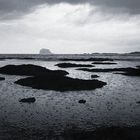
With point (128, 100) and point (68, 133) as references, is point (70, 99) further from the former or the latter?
point (68, 133)

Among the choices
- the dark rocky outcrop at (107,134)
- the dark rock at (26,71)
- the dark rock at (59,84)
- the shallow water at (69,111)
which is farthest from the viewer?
the dark rock at (26,71)

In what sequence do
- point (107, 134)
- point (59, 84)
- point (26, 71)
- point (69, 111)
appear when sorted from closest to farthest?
point (107, 134) → point (69, 111) → point (59, 84) → point (26, 71)

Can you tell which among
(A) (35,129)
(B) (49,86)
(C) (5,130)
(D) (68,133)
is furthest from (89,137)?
(B) (49,86)

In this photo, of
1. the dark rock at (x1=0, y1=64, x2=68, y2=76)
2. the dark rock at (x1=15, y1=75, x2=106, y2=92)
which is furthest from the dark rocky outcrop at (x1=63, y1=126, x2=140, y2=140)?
the dark rock at (x1=0, y1=64, x2=68, y2=76)

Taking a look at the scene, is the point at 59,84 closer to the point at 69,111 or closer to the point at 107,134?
the point at 69,111

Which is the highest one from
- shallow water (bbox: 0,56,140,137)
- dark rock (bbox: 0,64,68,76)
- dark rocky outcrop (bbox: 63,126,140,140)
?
dark rock (bbox: 0,64,68,76)

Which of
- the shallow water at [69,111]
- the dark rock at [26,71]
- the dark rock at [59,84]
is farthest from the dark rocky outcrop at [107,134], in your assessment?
the dark rock at [26,71]

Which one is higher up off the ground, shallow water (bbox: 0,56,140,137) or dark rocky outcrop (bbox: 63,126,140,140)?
dark rocky outcrop (bbox: 63,126,140,140)

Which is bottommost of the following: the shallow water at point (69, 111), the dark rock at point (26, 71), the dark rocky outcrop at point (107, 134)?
the shallow water at point (69, 111)

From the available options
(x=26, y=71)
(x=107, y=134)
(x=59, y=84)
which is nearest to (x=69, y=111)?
(x=107, y=134)

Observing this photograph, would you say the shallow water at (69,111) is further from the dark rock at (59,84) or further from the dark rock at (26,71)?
the dark rock at (26,71)

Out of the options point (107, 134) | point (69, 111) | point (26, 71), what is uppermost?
point (26, 71)

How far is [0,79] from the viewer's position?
5444cm

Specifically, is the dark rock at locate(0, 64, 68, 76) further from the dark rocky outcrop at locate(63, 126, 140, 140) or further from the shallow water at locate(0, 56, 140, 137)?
the dark rocky outcrop at locate(63, 126, 140, 140)
